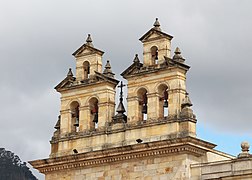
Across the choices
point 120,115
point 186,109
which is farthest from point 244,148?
point 120,115

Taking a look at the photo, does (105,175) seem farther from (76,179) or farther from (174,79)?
(174,79)

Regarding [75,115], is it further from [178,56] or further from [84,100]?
[178,56]

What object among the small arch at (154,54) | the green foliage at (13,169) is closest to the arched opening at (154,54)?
the small arch at (154,54)

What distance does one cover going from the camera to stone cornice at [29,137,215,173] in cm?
3531

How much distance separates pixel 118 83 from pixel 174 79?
11.7ft

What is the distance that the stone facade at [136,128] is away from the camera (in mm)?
35469

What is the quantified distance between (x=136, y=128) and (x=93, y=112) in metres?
3.20

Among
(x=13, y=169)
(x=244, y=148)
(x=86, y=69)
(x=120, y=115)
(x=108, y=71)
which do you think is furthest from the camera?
(x=13, y=169)

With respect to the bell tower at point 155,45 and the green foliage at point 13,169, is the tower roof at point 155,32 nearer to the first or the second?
the bell tower at point 155,45

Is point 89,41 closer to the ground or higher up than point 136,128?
higher up

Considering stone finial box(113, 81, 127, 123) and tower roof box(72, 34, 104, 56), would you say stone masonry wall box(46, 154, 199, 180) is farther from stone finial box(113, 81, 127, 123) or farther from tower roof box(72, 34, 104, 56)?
tower roof box(72, 34, 104, 56)

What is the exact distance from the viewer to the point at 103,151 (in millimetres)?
37594

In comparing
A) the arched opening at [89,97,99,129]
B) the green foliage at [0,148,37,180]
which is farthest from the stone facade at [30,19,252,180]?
the green foliage at [0,148,37,180]

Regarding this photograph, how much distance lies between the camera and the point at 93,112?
1565 inches
